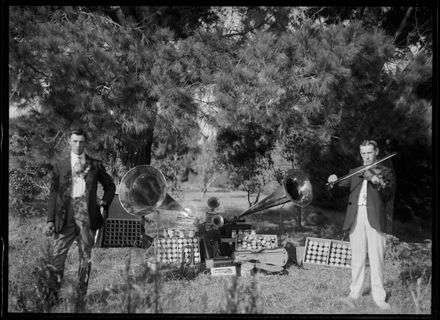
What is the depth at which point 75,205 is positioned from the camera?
3.25 meters

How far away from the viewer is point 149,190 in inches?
165

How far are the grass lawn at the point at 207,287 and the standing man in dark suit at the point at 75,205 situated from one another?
14cm

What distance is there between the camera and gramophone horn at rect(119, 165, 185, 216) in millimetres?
4098

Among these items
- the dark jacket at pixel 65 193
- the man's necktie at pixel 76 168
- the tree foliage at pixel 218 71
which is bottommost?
the dark jacket at pixel 65 193

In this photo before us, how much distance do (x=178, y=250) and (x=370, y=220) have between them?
2181 millimetres

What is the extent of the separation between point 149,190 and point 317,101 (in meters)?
1.96

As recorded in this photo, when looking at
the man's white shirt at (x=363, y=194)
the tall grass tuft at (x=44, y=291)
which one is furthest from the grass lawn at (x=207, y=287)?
the man's white shirt at (x=363, y=194)

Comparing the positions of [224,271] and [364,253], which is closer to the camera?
[364,253]

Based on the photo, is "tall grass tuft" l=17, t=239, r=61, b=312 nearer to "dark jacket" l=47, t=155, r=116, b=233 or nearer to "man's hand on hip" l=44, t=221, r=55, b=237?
"man's hand on hip" l=44, t=221, r=55, b=237

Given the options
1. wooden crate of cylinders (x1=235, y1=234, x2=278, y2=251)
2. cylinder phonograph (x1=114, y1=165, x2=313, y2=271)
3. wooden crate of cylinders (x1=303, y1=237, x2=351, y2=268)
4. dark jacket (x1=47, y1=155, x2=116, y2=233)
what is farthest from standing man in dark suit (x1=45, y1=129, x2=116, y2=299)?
wooden crate of cylinders (x1=303, y1=237, x2=351, y2=268)

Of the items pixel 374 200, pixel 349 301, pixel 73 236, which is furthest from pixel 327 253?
pixel 73 236

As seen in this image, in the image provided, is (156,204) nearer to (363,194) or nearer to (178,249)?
(178,249)

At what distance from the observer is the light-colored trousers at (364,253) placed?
11.2 ft

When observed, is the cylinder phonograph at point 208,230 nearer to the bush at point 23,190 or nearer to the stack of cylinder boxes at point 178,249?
the stack of cylinder boxes at point 178,249
